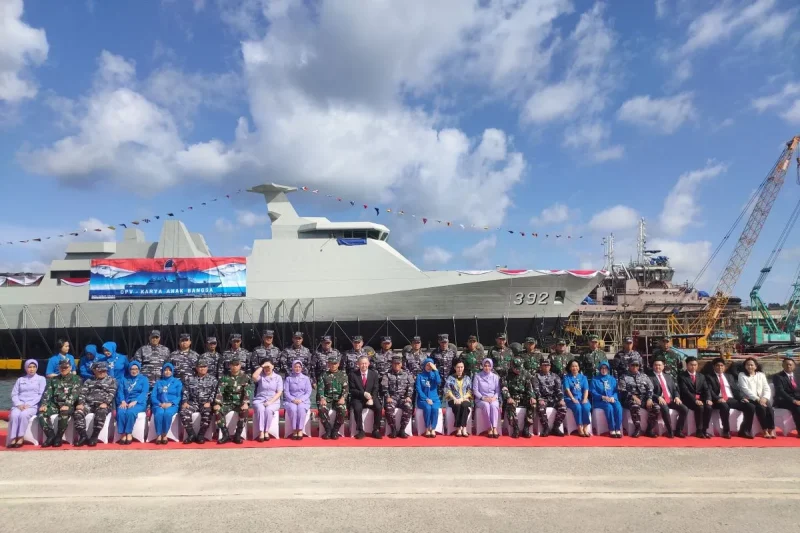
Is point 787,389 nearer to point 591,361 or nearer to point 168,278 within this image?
point 591,361

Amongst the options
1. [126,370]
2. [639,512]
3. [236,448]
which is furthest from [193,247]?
[639,512]

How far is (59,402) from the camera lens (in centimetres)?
584

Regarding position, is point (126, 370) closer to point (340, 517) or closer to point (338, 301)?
point (340, 517)

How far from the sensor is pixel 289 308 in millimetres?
20672

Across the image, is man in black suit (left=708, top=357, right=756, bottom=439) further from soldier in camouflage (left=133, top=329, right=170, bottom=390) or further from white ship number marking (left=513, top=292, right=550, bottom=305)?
white ship number marking (left=513, top=292, right=550, bottom=305)

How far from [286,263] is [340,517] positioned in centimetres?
1814

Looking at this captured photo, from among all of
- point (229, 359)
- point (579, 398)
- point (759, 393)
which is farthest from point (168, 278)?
point (759, 393)

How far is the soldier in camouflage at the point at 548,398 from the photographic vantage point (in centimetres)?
614

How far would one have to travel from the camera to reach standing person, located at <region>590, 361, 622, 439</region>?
610 cm

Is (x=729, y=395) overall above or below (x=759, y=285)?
below

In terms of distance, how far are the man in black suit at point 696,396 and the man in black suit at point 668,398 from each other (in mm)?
91

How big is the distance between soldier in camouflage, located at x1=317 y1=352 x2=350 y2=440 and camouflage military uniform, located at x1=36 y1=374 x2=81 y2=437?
9.76 feet

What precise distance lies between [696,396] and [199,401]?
6399 millimetres

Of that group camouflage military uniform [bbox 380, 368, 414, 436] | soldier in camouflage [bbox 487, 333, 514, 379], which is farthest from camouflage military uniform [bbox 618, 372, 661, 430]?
camouflage military uniform [bbox 380, 368, 414, 436]
